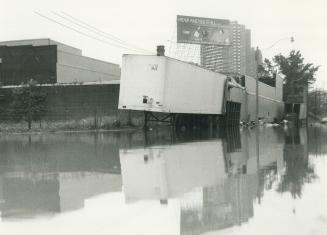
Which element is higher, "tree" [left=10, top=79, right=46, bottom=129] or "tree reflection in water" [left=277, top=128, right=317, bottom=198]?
"tree" [left=10, top=79, right=46, bottom=129]

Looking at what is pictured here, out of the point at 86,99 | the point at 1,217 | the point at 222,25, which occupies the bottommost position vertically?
the point at 1,217

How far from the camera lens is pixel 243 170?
12266 millimetres

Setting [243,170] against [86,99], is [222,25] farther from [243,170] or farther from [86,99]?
[243,170]

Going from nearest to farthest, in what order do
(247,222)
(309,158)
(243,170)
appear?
(247,222), (243,170), (309,158)

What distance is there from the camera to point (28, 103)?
45.0 meters

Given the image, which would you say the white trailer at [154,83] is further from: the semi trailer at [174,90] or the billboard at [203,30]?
the billboard at [203,30]

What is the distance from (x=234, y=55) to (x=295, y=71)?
1695 cm

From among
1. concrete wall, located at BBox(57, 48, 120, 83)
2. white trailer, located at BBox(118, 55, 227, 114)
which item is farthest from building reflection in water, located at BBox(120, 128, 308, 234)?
concrete wall, located at BBox(57, 48, 120, 83)

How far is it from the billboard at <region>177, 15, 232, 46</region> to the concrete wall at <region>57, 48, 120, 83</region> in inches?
505

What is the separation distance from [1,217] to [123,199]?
2.16 metres

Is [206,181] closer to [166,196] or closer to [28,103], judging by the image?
[166,196]

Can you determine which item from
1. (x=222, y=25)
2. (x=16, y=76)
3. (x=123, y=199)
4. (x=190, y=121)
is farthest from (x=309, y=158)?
(x=222, y=25)

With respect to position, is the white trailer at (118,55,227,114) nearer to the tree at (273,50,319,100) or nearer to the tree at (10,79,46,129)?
the tree at (10,79,46,129)

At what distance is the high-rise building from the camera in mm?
78125
